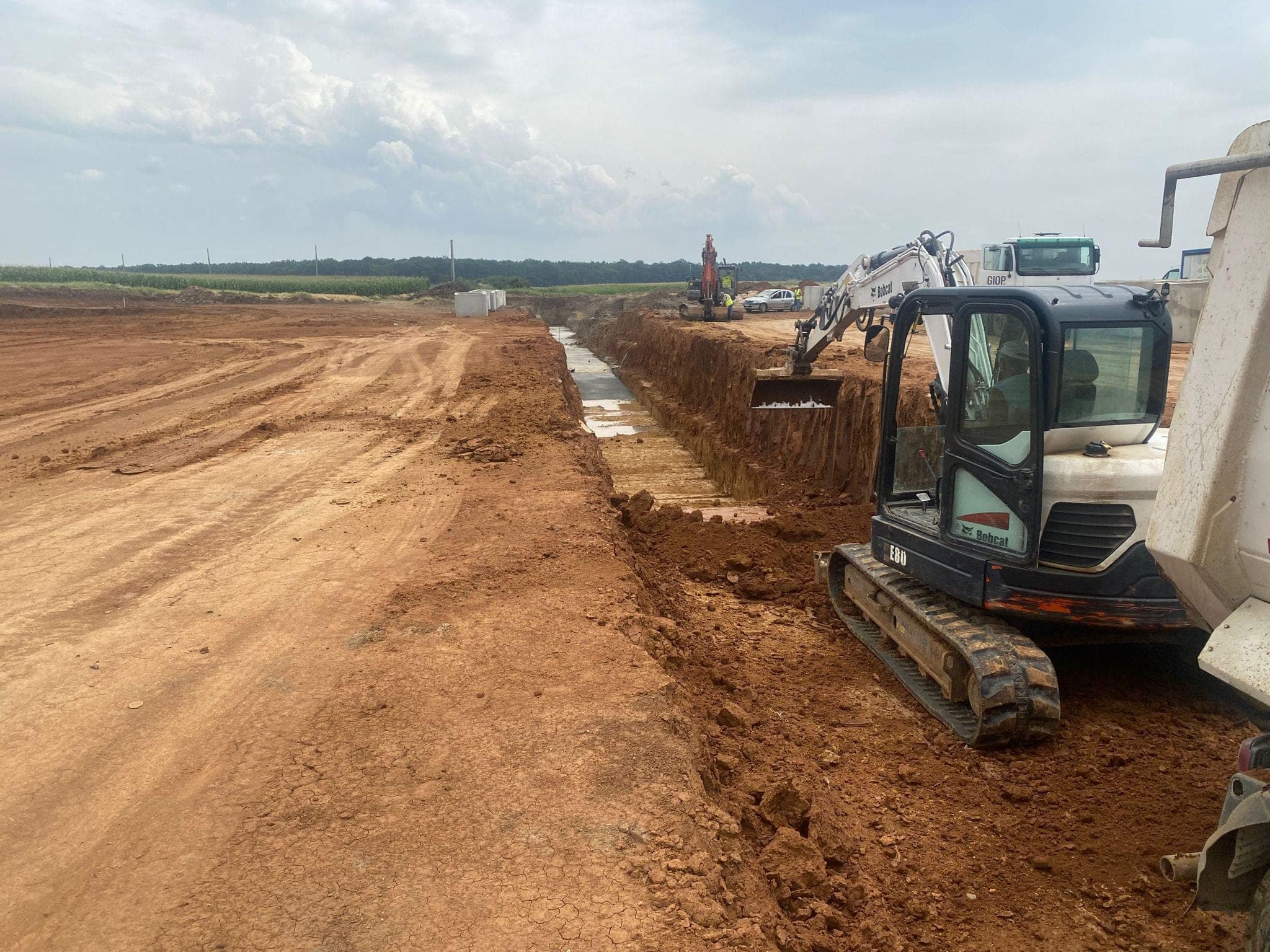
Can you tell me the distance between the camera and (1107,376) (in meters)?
5.68

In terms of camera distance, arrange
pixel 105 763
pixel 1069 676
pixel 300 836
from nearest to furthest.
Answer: pixel 300 836 < pixel 105 763 < pixel 1069 676

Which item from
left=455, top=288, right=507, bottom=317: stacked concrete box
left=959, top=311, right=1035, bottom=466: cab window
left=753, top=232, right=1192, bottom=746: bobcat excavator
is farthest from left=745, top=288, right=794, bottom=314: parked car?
left=959, top=311, right=1035, bottom=466: cab window

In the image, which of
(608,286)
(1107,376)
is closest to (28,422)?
(1107,376)

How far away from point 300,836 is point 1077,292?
17.6ft

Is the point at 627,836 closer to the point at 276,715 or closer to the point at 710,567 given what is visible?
the point at 276,715

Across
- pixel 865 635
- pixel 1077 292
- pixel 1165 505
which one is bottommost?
pixel 865 635

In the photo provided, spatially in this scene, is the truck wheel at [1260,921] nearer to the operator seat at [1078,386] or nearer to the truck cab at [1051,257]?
the operator seat at [1078,386]

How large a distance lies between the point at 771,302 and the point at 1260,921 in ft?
142

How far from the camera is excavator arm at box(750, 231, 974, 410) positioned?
8.16m

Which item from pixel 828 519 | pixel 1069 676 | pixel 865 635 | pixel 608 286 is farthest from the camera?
pixel 608 286

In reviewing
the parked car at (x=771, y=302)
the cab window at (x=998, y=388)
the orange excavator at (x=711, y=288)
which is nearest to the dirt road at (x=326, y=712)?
the cab window at (x=998, y=388)

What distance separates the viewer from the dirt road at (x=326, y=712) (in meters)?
3.43

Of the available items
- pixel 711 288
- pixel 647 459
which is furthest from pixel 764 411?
pixel 711 288

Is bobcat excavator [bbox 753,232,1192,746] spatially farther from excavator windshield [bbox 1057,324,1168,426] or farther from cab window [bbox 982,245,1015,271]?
cab window [bbox 982,245,1015,271]
